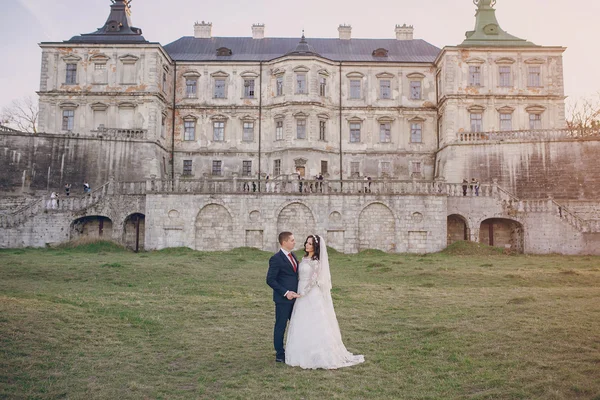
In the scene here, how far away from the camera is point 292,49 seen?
48.7 meters

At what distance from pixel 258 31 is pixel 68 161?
74.2 ft

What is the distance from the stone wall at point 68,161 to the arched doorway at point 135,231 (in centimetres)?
719

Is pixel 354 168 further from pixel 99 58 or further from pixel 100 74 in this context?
pixel 99 58

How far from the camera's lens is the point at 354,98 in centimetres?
4638

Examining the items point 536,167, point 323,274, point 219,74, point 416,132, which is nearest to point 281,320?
point 323,274

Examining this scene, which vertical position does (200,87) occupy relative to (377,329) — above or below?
above

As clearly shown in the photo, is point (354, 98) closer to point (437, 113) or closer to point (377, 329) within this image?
point (437, 113)

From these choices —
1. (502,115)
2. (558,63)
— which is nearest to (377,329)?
(502,115)

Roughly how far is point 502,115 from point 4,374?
42.7 metres

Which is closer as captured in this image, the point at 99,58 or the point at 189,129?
the point at 99,58

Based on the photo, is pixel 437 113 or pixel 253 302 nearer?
pixel 253 302

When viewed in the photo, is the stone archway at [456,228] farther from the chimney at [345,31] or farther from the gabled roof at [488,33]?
the chimney at [345,31]

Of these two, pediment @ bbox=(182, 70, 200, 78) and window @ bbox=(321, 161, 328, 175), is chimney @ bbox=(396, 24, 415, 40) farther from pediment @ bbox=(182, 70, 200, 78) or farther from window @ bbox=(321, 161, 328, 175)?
pediment @ bbox=(182, 70, 200, 78)

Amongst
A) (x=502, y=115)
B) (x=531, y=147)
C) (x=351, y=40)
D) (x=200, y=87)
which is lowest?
(x=531, y=147)
